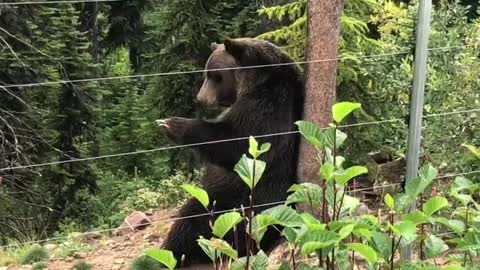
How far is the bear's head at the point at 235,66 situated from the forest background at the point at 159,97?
1.19 feet

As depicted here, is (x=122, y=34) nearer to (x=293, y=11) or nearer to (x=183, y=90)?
(x=183, y=90)

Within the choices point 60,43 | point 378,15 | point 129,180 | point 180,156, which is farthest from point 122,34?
point 378,15

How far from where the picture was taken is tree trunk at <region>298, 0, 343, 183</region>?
3.97 m

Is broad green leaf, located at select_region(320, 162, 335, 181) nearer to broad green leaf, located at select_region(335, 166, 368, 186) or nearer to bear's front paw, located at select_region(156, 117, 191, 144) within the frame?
broad green leaf, located at select_region(335, 166, 368, 186)

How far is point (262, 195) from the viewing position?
15.0ft

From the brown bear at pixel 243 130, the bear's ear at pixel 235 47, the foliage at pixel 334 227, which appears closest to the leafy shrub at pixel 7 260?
the brown bear at pixel 243 130

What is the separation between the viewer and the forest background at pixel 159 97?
5430 mm

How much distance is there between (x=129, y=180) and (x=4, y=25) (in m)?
4.74

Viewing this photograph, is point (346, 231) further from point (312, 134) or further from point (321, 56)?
point (321, 56)

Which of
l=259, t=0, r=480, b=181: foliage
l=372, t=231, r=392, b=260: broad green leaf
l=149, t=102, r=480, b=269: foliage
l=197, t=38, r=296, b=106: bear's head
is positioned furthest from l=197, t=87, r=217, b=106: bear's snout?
l=372, t=231, r=392, b=260: broad green leaf

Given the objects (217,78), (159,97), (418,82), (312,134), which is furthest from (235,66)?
(159,97)

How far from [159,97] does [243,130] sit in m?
5.96

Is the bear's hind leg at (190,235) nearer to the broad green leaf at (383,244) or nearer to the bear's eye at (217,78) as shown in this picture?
the bear's eye at (217,78)

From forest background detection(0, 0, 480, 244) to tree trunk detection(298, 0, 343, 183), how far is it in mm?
484
